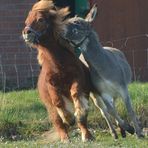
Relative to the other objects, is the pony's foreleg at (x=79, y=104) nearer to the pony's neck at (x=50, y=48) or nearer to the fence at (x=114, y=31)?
the pony's neck at (x=50, y=48)

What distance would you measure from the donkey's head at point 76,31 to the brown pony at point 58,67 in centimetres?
15

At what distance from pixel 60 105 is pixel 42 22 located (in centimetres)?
115

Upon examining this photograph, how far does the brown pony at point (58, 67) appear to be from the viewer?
10852 millimetres

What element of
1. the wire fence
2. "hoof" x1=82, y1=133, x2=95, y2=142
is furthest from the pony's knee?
the wire fence

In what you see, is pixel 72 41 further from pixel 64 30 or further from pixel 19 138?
pixel 19 138

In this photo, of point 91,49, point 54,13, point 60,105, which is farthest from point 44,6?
point 60,105

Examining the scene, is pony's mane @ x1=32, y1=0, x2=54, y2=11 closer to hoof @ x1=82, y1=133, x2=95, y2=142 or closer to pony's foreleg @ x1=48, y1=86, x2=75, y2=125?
pony's foreleg @ x1=48, y1=86, x2=75, y2=125

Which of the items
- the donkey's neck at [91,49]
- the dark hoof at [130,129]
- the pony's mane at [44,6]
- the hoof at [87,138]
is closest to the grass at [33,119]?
the dark hoof at [130,129]

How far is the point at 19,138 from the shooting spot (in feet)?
42.3

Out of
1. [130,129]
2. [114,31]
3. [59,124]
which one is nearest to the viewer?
[59,124]

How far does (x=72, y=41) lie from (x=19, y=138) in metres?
2.41

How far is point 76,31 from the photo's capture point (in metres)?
11.2

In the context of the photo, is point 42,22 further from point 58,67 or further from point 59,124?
point 59,124

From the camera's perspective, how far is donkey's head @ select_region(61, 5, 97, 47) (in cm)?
1116
